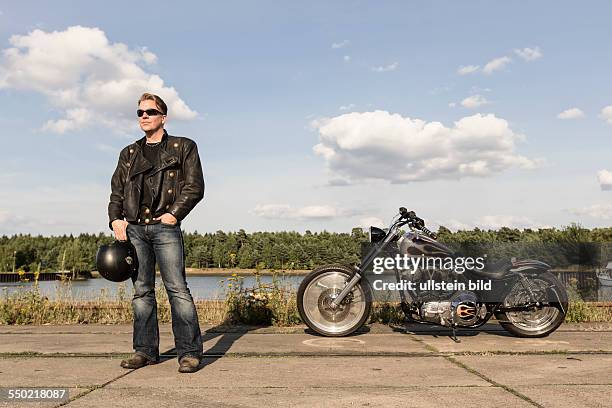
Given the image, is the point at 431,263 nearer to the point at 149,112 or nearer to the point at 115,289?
the point at 149,112

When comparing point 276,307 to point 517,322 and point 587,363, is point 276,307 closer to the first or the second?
point 517,322

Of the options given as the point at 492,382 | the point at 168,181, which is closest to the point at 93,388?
the point at 168,181

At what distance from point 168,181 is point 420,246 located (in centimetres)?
283

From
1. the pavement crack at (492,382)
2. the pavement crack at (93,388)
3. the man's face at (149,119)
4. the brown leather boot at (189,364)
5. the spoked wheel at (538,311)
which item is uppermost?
the man's face at (149,119)

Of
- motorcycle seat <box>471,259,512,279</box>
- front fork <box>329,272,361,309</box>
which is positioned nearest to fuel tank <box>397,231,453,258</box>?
motorcycle seat <box>471,259,512,279</box>

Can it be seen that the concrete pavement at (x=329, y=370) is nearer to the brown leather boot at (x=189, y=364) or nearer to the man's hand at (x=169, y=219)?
the brown leather boot at (x=189, y=364)

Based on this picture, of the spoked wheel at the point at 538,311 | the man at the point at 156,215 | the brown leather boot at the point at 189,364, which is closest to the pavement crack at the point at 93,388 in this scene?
the man at the point at 156,215

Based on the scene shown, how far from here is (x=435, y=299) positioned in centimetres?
630

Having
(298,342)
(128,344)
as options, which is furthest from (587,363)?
(128,344)

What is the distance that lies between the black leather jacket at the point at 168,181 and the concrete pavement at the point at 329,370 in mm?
1247

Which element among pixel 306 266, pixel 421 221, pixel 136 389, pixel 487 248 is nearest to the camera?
pixel 136 389

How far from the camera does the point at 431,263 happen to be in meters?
6.34

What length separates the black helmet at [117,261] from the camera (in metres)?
4.75

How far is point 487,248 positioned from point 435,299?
4.60ft
